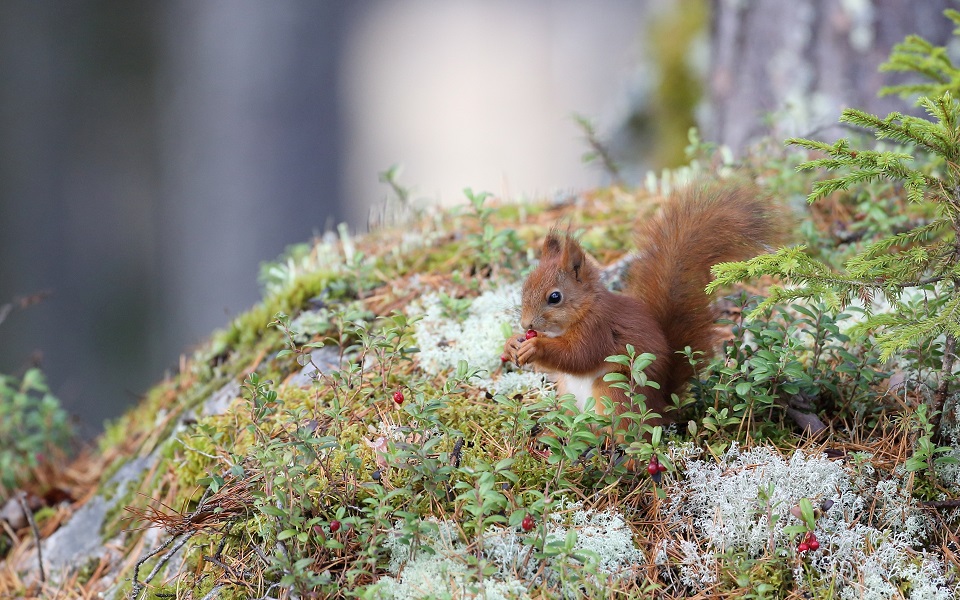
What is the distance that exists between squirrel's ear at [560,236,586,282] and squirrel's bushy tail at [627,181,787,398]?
18cm

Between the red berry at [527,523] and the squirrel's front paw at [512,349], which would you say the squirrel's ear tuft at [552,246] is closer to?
the squirrel's front paw at [512,349]

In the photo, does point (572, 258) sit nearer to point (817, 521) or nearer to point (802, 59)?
point (817, 521)

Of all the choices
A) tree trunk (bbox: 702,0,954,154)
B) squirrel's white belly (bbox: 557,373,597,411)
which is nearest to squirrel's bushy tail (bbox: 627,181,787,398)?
squirrel's white belly (bbox: 557,373,597,411)

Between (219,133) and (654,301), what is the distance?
21.0 feet

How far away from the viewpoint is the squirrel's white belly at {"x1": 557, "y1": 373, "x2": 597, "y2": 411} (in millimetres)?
1804

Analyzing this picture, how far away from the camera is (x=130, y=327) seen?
7.17 meters

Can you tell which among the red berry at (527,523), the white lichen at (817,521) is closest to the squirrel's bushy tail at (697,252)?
the white lichen at (817,521)

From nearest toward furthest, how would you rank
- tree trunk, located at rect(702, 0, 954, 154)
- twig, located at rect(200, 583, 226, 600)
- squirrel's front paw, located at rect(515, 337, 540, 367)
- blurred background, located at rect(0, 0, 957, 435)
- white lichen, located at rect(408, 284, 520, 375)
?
1. twig, located at rect(200, 583, 226, 600)
2. squirrel's front paw, located at rect(515, 337, 540, 367)
3. white lichen, located at rect(408, 284, 520, 375)
4. tree trunk, located at rect(702, 0, 954, 154)
5. blurred background, located at rect(0, 0, 957, 435)

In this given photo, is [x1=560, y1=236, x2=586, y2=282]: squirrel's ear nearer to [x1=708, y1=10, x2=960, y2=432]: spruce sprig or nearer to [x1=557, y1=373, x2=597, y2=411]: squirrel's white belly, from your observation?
[x1=557, y1=373, x2=597, y2=411]: squirrel's white belly

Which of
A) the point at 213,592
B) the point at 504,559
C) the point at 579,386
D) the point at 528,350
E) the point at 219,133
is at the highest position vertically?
the point at 219,133

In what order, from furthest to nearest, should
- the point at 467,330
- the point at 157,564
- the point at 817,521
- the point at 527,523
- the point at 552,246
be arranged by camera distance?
the point at 467,330 < the point at 552,246 < the point at 157,564 < the point at 817,521 < the point at 527,523

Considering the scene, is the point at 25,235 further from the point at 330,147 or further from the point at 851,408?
the point at 851,408

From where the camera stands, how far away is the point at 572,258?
1876 mm

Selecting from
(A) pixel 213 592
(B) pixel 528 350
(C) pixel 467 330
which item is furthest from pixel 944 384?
(A) pixel 213 592
